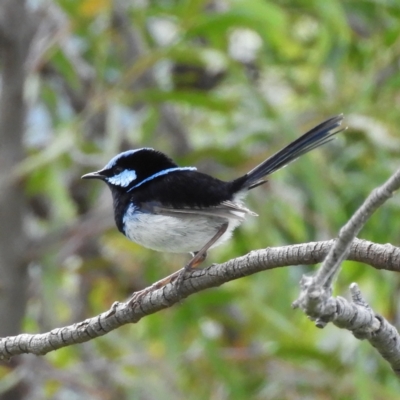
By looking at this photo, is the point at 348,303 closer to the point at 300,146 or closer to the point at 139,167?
the point at 300,146

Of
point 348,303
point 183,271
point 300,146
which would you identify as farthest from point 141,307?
point 300,146

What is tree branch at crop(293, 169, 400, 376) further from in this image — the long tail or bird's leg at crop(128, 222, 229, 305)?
the long tail

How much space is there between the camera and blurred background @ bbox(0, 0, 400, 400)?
3689 mm

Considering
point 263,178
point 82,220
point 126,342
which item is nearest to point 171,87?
point 82,220

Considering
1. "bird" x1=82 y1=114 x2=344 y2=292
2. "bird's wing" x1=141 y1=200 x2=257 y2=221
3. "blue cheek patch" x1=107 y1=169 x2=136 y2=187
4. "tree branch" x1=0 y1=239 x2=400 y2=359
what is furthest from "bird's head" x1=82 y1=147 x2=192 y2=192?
"tree branch" x1=0 y1=239 x2=400 y2=359

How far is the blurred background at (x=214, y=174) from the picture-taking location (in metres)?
3.69

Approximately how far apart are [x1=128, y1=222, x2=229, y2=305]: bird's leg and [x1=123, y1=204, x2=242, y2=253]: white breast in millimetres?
17

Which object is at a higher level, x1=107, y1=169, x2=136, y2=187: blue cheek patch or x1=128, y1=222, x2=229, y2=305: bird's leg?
x1=107, y1=169, x2=136, y2=187: blue cheek patch

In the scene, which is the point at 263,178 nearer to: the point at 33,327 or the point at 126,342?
the point at 126,342

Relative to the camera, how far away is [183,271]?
205 centimetres

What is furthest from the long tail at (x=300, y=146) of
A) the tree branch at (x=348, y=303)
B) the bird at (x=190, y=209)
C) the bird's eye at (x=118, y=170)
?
the tree branch at (x=348, y=303)

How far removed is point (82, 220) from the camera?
4137 mm

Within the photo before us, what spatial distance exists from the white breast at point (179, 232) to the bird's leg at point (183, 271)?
17 mm

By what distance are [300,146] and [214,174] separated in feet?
5.64
